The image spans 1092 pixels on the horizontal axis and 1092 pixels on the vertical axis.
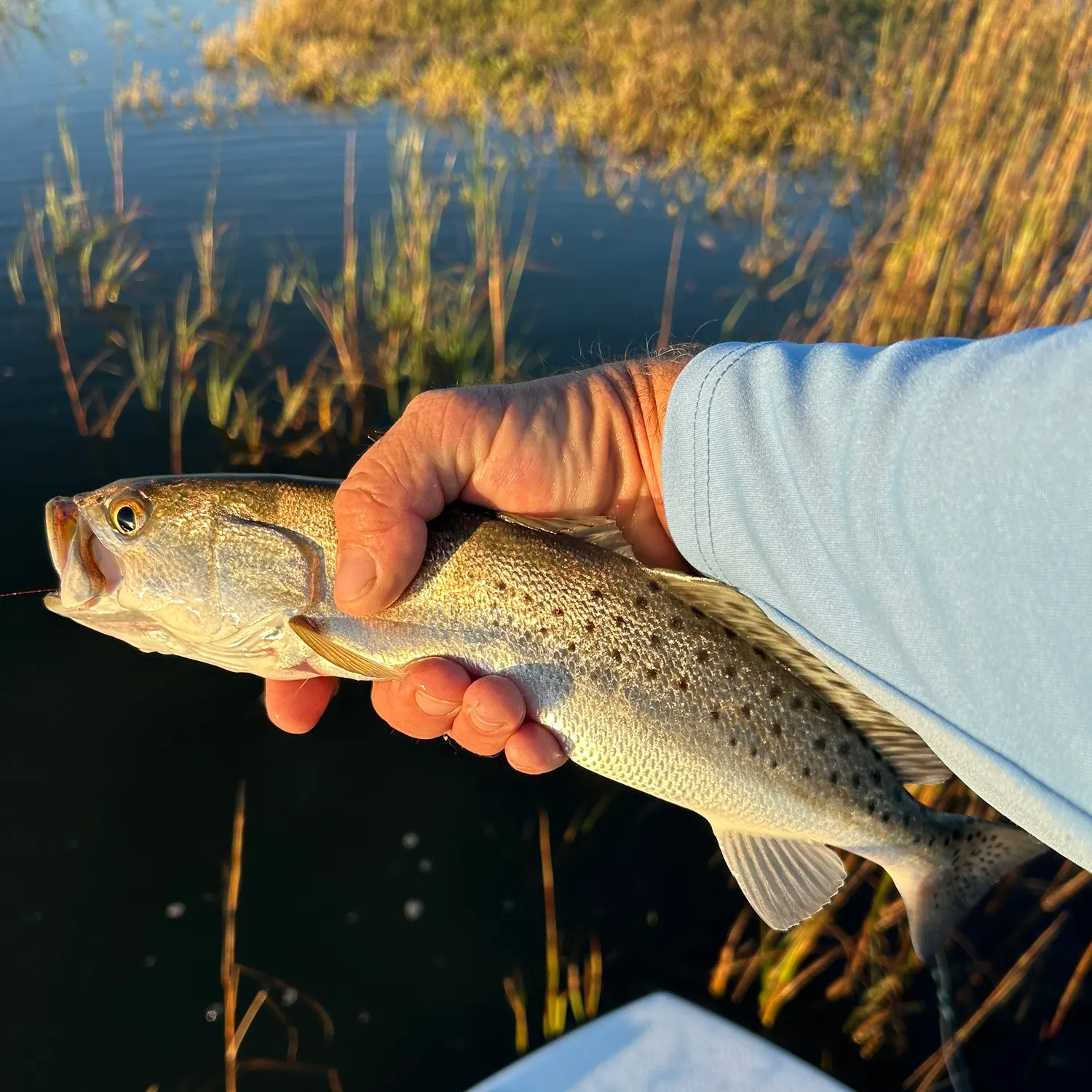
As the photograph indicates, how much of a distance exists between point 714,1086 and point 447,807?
80.3 inches

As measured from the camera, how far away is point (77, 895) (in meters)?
3.80

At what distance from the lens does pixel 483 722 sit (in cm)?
247

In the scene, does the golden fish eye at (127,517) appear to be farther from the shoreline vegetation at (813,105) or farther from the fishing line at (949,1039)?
the shoreline vegetation at (813,105)

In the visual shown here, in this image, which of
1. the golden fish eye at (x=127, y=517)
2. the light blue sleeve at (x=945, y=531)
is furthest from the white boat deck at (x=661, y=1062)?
the golden fish eye at (x=127, y=517)

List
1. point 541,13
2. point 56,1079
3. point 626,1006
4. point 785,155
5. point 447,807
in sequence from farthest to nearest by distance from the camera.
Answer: point 541,13 → point 785,155 → point 447,807 → point 56,1079 → point 626,1006

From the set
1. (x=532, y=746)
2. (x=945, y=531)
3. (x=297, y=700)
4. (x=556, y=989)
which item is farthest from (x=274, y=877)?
(x=945, y=531)

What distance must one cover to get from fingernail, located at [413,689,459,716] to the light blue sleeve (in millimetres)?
1069

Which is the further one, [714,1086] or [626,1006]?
[626,1006]

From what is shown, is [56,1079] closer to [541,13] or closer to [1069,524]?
[1069,524]

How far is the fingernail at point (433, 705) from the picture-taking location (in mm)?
2518

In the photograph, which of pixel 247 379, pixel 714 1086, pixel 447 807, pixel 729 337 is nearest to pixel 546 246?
pixel 729 337

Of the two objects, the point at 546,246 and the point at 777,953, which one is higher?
the point at 546,246

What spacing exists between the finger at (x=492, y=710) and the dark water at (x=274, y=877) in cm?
185

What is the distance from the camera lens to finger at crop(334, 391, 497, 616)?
2.40 metres
